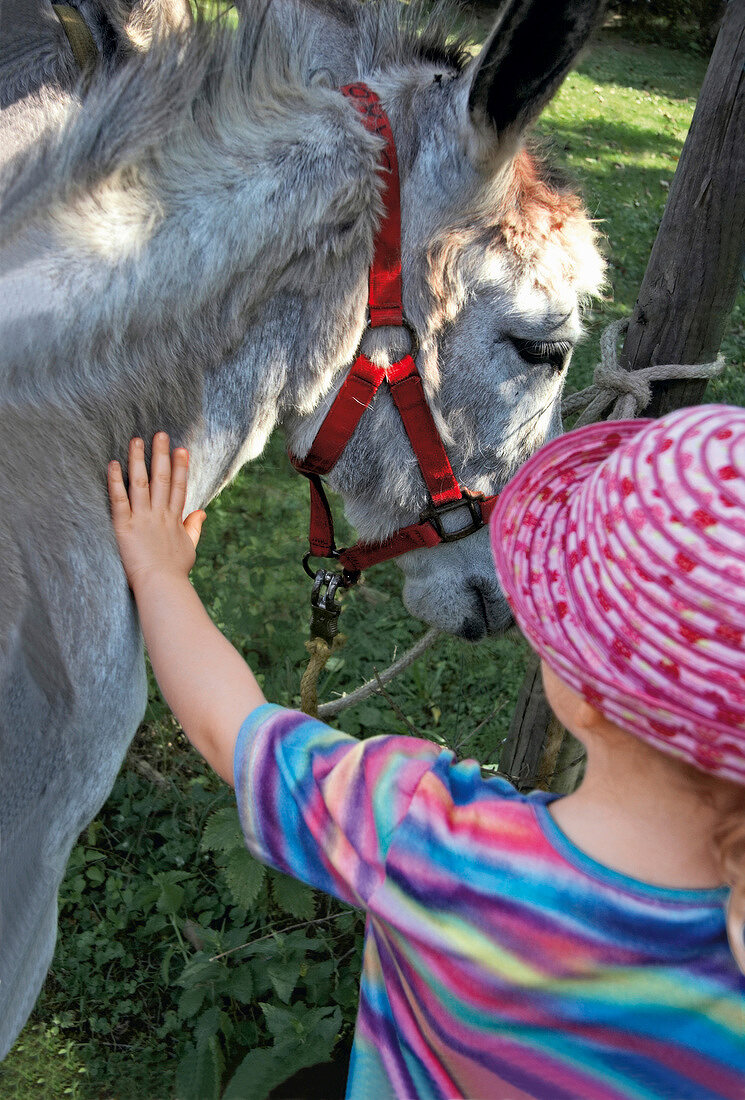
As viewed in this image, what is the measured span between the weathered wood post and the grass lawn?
0.35m

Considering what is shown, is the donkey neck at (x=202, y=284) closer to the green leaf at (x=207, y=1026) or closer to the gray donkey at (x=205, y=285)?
the gray donkey at (x=205, y=285)

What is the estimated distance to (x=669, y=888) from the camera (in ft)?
3.21

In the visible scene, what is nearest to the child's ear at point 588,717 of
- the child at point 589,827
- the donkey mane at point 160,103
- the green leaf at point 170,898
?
the child at point 589,827

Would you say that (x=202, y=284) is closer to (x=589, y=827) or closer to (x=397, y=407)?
(x=397, y=407)

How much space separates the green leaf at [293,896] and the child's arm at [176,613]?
1.11m

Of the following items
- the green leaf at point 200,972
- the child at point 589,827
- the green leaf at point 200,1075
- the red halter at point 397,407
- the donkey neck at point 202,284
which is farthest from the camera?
the green leaf at point 200,972

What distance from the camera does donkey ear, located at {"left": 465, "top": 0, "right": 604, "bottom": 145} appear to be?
1.36 m

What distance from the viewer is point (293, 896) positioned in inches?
90.2

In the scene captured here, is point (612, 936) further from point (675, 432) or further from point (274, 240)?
point (274, 240)

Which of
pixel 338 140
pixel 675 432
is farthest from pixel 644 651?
pixel 338 140

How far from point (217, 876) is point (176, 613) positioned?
5.79 feet

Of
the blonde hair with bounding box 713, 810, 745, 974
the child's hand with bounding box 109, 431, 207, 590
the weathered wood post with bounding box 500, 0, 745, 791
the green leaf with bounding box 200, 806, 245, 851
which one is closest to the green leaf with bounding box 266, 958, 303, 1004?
the green leaf with bounding box 200, 806, 245, 851

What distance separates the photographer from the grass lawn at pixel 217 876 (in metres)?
2.41

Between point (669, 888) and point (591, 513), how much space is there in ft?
1.49
